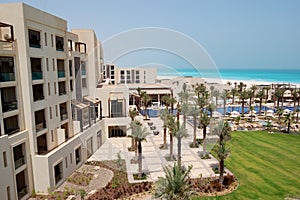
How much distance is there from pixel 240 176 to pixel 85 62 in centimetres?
2195

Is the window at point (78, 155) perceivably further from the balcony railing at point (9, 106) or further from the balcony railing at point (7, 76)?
the balcony railing at point (7, 76)

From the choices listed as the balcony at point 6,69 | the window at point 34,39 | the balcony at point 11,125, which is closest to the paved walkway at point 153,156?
the balcony at point 11,125

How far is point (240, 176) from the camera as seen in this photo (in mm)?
22109

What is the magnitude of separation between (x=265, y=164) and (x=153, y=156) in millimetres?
11780

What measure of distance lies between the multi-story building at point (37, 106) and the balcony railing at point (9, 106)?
0.07 meters

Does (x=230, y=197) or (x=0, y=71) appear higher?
(x=0, y=71)

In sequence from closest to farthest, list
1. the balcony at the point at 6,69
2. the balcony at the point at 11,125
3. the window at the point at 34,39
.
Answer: the balcony at the point at 6,69
the balcony at the point at 11,125
the window at the point at 34,39

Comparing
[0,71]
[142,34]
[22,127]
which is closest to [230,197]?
[142,34]

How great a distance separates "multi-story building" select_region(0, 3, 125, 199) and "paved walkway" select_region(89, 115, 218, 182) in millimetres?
2944

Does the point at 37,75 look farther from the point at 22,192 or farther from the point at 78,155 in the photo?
the point at 78,155

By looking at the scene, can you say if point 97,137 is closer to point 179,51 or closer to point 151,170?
point 151,170

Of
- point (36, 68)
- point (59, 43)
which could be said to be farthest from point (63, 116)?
point (59, 43)

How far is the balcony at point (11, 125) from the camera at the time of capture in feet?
55.6

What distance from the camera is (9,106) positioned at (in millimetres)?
16891
